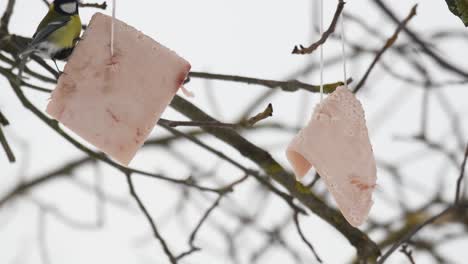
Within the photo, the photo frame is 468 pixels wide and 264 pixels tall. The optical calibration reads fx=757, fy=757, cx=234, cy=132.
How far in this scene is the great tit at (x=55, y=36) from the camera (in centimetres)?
130

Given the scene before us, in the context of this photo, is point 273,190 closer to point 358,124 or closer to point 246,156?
point 246,156

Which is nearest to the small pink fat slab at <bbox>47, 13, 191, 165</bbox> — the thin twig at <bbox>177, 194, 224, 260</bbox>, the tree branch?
the tree branch

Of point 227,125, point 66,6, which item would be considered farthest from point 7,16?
point 227,125

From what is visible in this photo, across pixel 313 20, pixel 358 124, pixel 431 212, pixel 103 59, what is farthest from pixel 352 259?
pixel 103 59

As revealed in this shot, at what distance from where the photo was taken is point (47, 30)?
1306 millimetres

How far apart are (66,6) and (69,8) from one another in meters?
0.01

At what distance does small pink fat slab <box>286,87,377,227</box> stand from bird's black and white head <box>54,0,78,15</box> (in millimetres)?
518

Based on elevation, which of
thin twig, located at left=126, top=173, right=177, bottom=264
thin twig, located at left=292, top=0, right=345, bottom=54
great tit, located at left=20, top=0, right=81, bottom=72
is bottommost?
thin twig, located at left=126, top=173, right=177, bottom=264

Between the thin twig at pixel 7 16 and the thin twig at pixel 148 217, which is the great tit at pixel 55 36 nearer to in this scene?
the thin twig at pixel 7 16

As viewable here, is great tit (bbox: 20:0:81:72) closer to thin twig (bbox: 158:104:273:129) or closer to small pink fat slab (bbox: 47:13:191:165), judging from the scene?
small pink fat slab (bbox: 47:13:191:165)

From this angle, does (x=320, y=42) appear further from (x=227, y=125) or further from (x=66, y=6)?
(x=66, y=6)

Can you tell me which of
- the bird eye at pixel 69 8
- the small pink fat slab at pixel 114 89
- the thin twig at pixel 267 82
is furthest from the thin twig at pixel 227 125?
the bird eye at pixel 69 8

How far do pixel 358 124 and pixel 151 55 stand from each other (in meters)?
0.36

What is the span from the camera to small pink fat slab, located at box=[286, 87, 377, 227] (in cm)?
119
